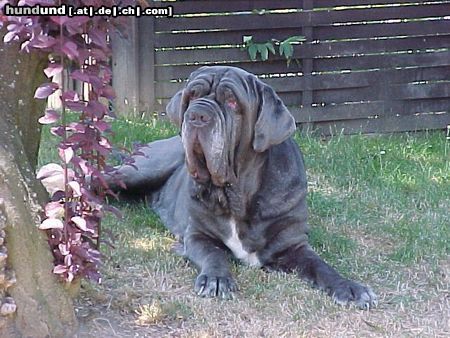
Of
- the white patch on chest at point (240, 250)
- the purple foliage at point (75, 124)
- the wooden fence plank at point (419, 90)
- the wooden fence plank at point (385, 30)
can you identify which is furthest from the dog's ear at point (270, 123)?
the wooden fence plank at point (419, 90)

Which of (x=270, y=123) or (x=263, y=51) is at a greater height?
(x=263, y=51)

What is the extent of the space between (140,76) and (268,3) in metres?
1.25

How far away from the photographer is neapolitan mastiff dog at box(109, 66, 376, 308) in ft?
14.2

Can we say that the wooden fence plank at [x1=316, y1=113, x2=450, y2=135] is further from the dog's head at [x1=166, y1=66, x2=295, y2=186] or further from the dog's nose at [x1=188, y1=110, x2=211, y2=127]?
the dog's nose at [x1=188, y1=110, x2=211, y2=127]

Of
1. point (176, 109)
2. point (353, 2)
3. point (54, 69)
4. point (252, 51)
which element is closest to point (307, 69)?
point (252, 51)

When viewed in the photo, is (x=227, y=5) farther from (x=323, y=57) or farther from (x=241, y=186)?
(x=241, y=186)

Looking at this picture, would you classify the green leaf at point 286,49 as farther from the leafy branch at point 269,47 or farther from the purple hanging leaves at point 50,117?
the purple hanging leaves at point 50,117

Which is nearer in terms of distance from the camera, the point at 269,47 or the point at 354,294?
the point at 354,294

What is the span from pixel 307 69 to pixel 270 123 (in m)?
3.41

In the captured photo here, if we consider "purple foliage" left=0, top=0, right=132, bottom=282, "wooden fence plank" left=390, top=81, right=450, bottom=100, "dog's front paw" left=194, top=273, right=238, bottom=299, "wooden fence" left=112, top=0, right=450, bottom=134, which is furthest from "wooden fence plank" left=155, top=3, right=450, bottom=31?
"purple foliage" left=0, top=0, right=132, bottom=282

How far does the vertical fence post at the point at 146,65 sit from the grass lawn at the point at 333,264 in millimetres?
876

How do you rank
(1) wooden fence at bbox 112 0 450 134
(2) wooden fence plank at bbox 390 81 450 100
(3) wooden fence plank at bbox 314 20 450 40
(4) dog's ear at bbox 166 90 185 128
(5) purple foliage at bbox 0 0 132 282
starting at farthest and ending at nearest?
1. (2) wooden fence plank at bbox 390 81 450 100
2. (3) wooden fence plank at bbox 314 20 450 40
3. (1) wooden fence at bbox 112 0 450 134
4. (4) dog's ear at bbox 166 90 185 128
5. (5) purple foliage at bbox 0 0 132 282

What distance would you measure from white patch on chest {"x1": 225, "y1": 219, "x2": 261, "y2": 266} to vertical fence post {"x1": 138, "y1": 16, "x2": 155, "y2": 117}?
3159 mm

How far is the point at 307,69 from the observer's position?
782 cm
